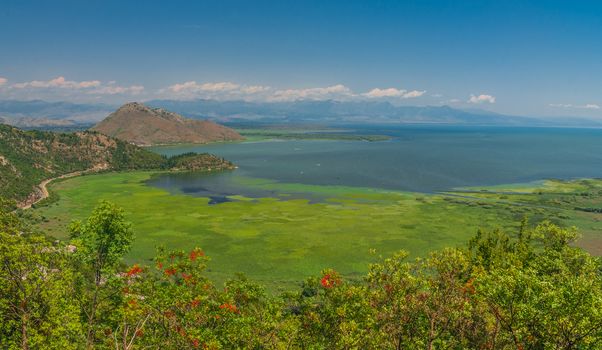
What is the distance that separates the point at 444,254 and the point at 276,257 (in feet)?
238

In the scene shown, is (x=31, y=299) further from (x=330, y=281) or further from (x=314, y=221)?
(x=314, y=221)

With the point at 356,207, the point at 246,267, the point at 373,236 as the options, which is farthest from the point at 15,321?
the point at 356,207

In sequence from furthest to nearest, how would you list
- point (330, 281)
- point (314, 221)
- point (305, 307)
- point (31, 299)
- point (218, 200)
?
point (218, 200), point (314, 221), point (305, 307), point (330, 281), point (31, 299)

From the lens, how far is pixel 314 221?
127188 millimetres

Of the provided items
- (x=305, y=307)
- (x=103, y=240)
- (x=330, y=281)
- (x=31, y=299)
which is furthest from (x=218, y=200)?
(x=31, y=299)

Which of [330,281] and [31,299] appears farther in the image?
[330,281]

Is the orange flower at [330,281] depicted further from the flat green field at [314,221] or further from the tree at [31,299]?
the flat green field at [314,221]

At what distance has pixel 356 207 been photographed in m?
146

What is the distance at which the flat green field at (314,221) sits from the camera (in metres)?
95.4

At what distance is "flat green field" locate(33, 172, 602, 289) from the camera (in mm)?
95375

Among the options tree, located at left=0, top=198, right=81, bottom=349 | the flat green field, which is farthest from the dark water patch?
tree, located at left=0, top=198, right=81, bottom=349

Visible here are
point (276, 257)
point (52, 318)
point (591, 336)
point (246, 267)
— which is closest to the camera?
point (591, 336)

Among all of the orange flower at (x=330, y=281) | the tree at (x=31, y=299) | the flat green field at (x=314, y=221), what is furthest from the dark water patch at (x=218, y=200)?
the tree at (x=31, y=299)

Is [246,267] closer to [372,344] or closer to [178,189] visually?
[372,344]
